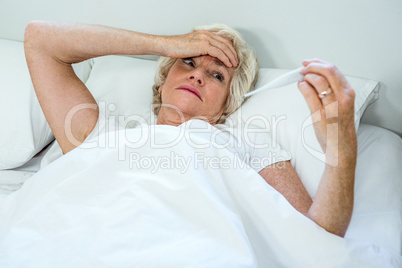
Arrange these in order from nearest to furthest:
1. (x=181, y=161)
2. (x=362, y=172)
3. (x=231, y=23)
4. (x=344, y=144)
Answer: (x=344, y=144) → (x=181, y=161) → (x=362, y=172) → (x=231, y=23)

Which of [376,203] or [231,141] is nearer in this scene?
[376,203]

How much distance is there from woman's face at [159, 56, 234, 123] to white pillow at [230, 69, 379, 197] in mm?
123

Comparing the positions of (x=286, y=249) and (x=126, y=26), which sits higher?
(x=126, y=26)

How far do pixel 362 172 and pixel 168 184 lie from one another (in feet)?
2.16

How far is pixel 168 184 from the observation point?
2.84 ft

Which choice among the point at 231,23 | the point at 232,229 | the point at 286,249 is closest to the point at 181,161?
the point at 232,229

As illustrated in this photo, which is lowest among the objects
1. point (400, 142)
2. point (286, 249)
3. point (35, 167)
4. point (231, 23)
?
point (35, 167)

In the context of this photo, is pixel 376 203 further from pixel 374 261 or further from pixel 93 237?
pixel 93 237

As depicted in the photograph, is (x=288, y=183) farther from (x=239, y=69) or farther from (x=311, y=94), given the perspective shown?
(x=239, y=69)

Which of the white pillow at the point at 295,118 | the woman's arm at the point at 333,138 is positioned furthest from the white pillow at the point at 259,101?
the woman's arm at the point at 333,138

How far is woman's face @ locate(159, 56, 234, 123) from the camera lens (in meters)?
1.17

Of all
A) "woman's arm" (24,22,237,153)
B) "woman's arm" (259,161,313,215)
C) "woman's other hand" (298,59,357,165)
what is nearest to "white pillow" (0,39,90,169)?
"woman's arm" (24,22,237,153)

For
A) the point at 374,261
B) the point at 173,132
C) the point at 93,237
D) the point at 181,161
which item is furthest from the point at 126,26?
the point at 374,261

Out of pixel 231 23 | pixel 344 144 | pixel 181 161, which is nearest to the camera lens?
pixel 344 144
